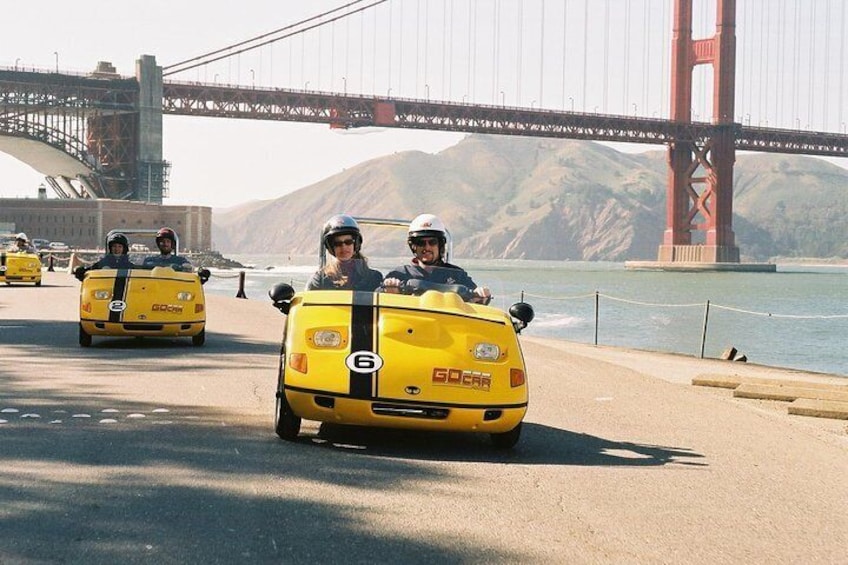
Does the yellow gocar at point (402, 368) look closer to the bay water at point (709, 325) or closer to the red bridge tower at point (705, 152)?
the bay water at point (709, 325)

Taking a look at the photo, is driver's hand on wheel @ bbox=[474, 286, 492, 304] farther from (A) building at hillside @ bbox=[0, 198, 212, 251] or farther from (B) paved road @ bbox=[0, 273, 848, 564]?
(A) building at hillside @ bbox=[0, 198, 212, 251]

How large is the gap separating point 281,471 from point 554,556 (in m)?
2.14

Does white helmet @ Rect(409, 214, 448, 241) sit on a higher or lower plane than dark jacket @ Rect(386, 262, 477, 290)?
higher

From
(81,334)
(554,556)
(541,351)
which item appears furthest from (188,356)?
(554,556)

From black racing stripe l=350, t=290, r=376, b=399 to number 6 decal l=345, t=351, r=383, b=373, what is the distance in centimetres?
3

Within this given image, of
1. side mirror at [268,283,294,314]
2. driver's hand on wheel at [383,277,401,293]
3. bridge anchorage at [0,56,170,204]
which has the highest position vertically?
bridge anchorage at [0,56,170,204]

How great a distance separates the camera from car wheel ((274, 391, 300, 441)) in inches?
304

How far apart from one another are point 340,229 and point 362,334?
1754 millimetres

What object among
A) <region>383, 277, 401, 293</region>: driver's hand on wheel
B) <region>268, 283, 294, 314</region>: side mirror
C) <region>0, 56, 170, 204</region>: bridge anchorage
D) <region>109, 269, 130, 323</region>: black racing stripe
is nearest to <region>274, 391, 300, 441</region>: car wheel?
<region>268, 283, 294, 314</region>: side mirror

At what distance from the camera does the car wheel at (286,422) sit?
7726 mm

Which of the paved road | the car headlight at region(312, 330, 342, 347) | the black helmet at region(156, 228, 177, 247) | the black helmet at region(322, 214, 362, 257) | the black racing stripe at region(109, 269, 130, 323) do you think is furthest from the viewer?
the black helmet at region(156, 228, 177, 247)

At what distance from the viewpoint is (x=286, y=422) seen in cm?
776

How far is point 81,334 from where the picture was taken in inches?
601

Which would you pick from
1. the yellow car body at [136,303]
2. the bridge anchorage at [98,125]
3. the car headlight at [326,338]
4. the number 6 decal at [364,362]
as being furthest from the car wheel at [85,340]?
the bridge anchorage at [98,125]
